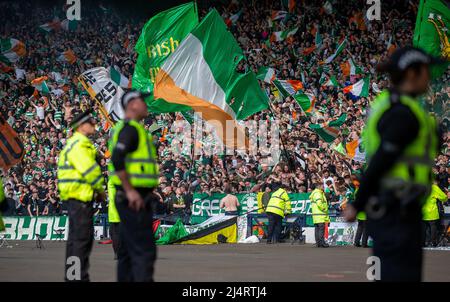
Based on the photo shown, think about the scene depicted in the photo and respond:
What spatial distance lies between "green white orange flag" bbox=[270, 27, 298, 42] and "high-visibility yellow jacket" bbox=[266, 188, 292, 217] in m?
9.76

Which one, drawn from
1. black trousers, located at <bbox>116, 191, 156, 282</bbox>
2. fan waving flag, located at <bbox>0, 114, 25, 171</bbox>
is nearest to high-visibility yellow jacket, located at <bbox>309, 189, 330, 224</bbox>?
fan waving flag, located at <bbox>0, 114, 25, 171</bbox>

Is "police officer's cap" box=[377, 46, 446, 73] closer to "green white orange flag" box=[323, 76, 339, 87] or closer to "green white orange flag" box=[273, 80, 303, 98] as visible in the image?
"green white orange flag" box=[273, 80, 303, 98]

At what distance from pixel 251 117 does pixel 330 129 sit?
12.3ft

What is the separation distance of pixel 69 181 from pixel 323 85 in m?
20.5

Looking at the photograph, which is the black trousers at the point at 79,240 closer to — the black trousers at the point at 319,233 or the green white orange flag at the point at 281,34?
the black trousers at the point at 319,233

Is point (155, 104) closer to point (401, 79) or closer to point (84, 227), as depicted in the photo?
point (84, 227)

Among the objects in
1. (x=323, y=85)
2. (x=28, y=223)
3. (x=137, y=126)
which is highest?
(x=323, y=85)

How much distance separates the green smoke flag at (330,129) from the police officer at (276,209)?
1.98 meters

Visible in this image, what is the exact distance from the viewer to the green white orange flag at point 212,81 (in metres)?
24.8

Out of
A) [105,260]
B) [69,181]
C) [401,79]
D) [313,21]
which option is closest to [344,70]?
[313,21]

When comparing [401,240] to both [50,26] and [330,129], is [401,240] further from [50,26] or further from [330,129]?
[50,26]

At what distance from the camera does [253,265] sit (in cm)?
1752

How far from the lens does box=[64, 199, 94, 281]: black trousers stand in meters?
10.9

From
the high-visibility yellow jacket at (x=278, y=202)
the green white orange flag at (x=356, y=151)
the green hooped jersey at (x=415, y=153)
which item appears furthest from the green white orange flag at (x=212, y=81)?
the green hooped jersey at (x=415, y=153)
